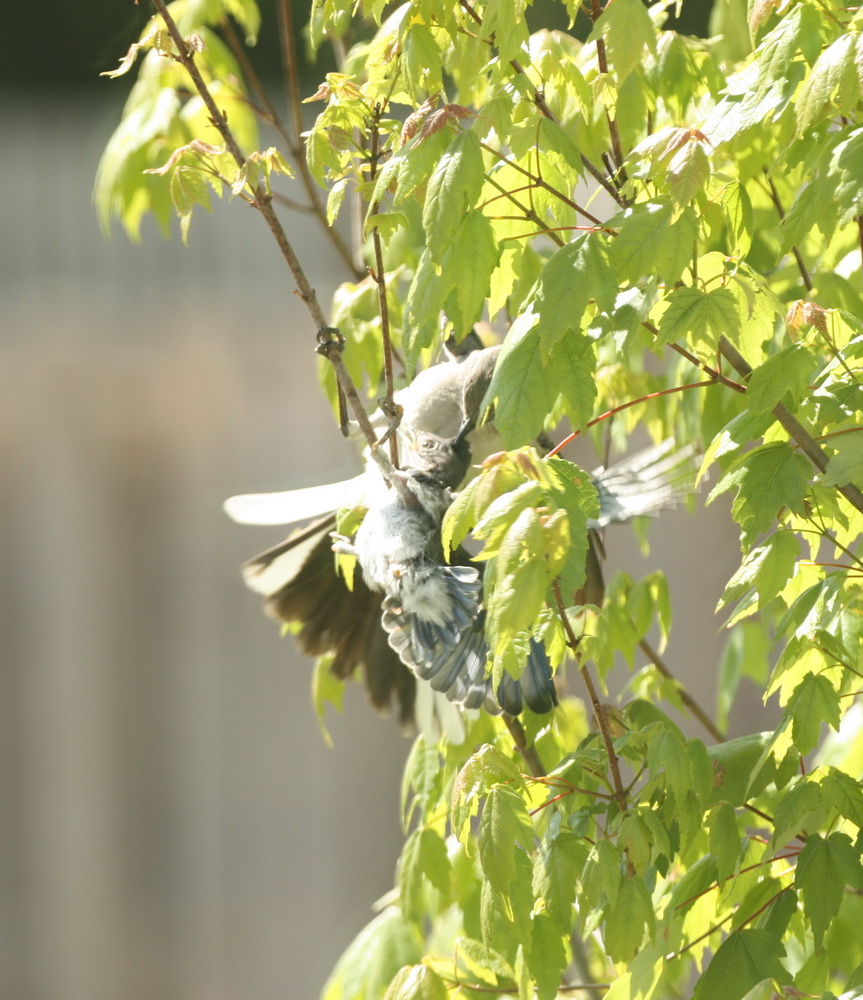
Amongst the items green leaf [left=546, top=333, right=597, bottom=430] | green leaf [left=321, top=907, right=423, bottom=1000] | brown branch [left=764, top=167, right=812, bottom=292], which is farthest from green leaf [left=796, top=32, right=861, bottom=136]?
green leaf [left=321, top=907, right=423, bottom=1000]

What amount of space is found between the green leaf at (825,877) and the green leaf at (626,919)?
0.47 ft

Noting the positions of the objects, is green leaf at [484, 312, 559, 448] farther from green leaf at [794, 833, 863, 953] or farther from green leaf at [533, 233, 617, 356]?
green leaf at [794, 833, 863, 953]

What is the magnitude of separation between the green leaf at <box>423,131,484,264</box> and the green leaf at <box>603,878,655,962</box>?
→ 0.58 metres

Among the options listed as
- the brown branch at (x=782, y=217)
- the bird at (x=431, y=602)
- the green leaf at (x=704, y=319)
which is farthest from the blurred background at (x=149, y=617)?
the green leaf at (x=704, y=319)

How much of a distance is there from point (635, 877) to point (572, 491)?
37cm

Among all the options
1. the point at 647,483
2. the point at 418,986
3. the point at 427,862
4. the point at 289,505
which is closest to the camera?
the point at 418,986

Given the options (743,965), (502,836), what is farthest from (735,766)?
(502,836)

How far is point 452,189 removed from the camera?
97 centimetres

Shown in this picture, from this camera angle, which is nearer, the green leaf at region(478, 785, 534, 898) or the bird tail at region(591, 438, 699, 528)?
the green leaf at region(478, 785, 534, 898)

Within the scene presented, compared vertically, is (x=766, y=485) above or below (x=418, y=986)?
above

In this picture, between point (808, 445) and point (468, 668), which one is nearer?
point (808, 445)

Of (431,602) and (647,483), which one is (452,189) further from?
(647,483)

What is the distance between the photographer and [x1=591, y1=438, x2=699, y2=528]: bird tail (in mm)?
1545

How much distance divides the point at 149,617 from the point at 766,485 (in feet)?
11.0
